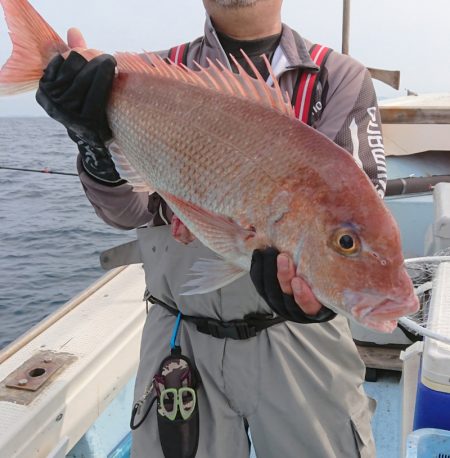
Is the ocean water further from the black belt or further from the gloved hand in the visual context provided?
the gloved hand

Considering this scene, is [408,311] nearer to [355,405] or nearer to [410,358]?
[355,405]

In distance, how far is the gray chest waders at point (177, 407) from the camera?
6.64ft

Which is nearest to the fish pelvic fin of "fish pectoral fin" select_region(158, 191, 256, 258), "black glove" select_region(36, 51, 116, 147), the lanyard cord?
"fish pectoral fin" select_region(158, 191, 256, 258)

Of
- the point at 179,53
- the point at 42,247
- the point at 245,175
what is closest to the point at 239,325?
the point at 245,175

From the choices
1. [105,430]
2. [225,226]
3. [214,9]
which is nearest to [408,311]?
[225,226]

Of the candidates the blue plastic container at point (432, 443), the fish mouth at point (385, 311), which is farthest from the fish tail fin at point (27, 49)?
the blue plastic container at point (432, 443)

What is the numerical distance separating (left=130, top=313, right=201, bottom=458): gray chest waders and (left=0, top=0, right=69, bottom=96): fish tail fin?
115 centimetres

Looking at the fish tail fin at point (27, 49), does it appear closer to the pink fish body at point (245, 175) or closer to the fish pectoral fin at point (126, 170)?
the pink fish body at point (245, 175)

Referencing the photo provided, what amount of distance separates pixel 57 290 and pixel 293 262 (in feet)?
27.6

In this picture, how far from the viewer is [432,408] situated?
2.05 meters

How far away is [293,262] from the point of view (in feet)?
4.91

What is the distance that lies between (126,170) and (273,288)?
714mm

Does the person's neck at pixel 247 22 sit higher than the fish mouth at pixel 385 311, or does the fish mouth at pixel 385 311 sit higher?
the person's neck at pixel 247 22

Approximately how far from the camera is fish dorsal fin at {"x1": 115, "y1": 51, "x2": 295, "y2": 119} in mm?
1604
